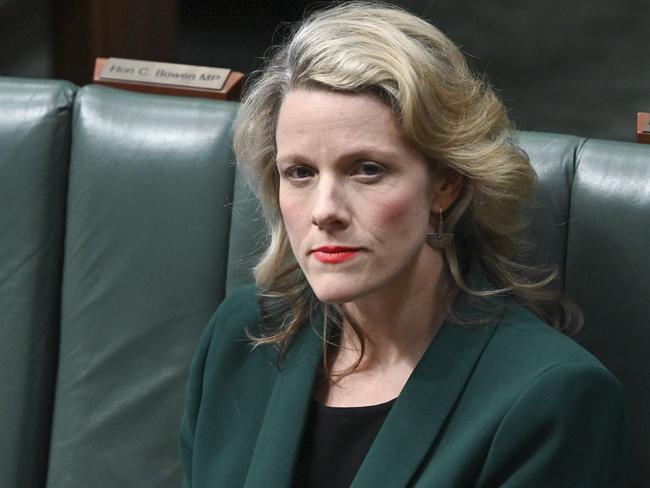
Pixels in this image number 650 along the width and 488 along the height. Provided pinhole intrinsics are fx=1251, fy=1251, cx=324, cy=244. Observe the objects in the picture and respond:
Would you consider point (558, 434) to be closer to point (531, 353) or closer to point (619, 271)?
point (531, 353)

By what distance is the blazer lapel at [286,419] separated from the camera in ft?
4.90

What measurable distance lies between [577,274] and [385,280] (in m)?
0.33

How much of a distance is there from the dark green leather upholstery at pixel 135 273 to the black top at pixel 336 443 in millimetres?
368

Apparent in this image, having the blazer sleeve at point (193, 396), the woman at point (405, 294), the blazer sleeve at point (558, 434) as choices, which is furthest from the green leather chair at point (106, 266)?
the blazer sleeve at point (558, 434)

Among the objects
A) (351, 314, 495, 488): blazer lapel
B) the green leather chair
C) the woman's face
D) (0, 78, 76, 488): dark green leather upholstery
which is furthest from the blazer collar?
(0, 78, 76, 488): dark green leather upholstery

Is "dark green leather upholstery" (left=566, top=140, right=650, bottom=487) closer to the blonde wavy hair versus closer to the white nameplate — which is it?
the blonde wavy hair

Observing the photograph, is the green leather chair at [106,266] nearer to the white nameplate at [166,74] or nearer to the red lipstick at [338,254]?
the white nameplate at [166,74]

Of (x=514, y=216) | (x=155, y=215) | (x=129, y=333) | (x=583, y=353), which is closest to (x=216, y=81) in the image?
(x=155, y=215)

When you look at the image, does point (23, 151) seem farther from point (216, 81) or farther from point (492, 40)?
point (492, 40)

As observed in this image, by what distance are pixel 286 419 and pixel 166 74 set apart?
2.36 ft

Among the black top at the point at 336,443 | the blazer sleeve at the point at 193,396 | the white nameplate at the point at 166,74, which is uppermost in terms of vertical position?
the white nameplate at the point at 166,74

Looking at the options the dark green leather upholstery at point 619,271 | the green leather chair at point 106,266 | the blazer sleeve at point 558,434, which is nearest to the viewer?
the blazer sleeve at point 558,434

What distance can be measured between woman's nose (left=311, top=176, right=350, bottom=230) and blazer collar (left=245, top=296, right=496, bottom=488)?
0.19 metres

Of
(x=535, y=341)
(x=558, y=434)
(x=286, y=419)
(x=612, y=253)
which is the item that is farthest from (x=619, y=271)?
(x=286, y=419)
